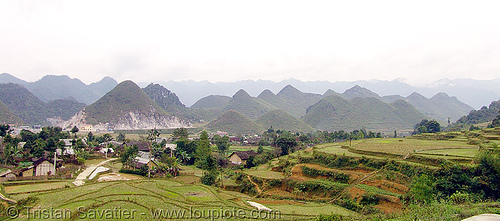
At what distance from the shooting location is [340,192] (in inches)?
830

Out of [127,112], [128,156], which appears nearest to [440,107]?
[127,112]

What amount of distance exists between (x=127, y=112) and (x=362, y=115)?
329 ft

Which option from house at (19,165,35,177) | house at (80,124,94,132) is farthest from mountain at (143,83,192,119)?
house at (19,165,35,177)

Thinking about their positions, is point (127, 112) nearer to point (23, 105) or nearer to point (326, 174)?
point (23, 105)

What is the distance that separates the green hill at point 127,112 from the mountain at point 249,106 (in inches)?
1570

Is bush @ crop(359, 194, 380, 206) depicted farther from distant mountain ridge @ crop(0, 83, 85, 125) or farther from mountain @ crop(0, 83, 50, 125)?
mountain @ crop(0, 83, 50, 125)

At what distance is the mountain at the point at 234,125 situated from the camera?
4269 inches

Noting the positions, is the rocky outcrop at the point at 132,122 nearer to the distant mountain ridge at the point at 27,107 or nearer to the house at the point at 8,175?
the distant mountain ridge at the point at 27,107

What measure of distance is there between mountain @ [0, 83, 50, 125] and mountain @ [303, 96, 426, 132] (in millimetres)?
119592

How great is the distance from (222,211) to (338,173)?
12076 millimetres

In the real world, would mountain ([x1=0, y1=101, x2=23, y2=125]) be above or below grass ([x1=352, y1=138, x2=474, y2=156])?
above

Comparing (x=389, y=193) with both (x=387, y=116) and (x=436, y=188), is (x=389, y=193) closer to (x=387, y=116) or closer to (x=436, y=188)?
(x=436, y=188)

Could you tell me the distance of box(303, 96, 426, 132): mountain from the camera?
112250 millimetres

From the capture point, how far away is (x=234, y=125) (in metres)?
113
